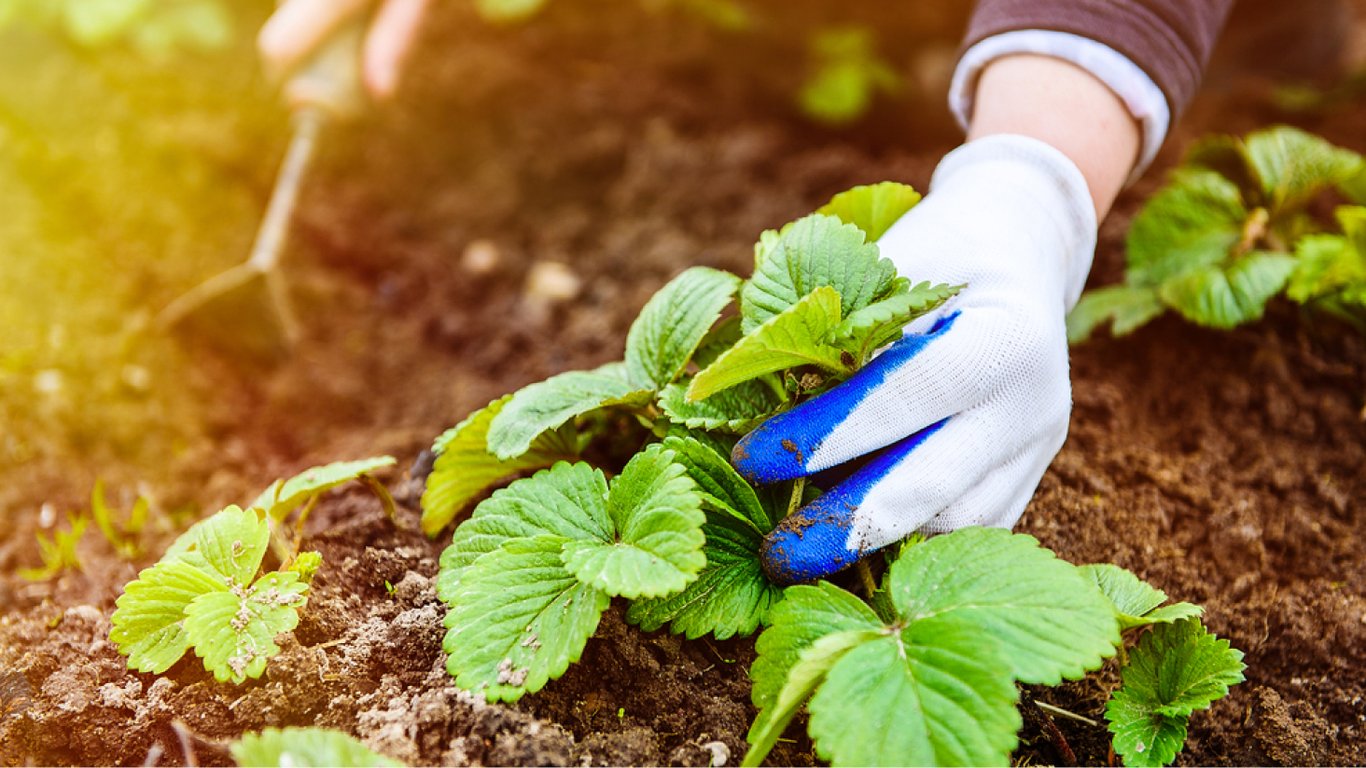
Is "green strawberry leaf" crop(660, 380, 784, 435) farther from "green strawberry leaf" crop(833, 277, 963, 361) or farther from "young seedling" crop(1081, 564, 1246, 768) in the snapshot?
"young seedling" crop(1081, 564, 1246, 768)

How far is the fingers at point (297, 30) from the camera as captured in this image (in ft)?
9.24

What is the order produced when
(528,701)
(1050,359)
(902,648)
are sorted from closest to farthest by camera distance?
1. (902,648)
2. (528,701)
3. (1050,359)

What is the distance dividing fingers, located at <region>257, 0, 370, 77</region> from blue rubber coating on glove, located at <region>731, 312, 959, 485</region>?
222cm

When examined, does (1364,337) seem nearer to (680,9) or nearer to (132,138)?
(680,9)

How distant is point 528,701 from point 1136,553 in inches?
44.2

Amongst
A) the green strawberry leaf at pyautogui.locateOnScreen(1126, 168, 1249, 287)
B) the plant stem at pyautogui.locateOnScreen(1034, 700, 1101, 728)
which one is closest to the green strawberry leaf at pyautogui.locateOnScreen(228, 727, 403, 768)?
the plant stem at pyautogui.locateOnScreen(1034, 700, 1101, 728)

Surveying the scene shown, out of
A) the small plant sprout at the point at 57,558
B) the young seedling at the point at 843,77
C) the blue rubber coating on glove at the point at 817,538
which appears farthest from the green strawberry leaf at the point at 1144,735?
the young seedling at the point at 843,77

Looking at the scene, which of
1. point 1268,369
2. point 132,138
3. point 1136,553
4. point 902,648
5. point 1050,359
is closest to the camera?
point 902,648

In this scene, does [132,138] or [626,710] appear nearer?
[626,710]

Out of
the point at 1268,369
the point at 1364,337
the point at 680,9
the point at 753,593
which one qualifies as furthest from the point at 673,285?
the point at 680,9

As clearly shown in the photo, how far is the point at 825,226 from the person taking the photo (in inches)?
55.5

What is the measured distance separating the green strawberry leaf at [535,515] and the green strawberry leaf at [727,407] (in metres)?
0.15

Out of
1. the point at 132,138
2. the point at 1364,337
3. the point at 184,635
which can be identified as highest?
the point at 132,138

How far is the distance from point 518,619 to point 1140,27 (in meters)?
1.63
